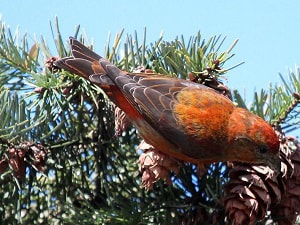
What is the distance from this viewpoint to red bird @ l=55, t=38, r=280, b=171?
6.88 feet

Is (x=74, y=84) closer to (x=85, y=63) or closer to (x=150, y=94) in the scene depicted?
(x=85, y=63)

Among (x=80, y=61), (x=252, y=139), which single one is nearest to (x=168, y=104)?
(x=252, y=139)

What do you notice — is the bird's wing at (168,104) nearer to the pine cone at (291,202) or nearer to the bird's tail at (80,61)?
the bird's tail at (80,61)

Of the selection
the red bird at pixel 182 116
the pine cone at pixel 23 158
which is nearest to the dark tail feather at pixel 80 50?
the red bird at pixel 182 116

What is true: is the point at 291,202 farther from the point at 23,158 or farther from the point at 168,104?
the point at 23,158

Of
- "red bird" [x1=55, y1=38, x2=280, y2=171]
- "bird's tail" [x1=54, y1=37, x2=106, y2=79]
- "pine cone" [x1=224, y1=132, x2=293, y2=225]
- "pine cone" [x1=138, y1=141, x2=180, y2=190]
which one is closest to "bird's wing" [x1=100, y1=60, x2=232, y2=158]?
"red bird" [x1=55, y1=38, x2=280, y2=171]

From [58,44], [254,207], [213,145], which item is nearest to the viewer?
[254,207]

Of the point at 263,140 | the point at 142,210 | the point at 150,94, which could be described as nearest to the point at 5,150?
the point at 142,210

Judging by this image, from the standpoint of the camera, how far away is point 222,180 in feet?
6.73

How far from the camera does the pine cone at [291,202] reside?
195cm

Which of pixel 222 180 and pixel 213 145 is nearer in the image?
pixel 222 180

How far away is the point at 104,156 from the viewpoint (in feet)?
7.20

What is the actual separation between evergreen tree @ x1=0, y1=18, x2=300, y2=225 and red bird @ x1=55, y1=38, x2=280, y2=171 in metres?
0.04

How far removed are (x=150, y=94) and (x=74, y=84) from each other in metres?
0.40
